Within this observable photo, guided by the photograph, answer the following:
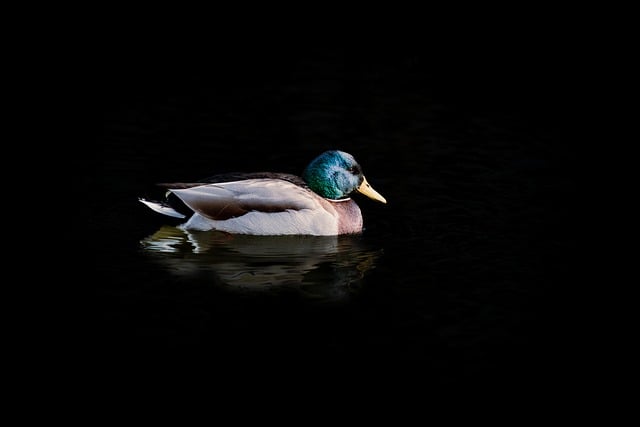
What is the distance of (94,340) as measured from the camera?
770 cm

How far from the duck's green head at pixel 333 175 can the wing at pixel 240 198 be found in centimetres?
33

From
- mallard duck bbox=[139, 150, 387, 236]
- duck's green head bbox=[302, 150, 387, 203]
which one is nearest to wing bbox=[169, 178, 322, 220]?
mallard duck bbox=[139, 150, 387, 236]

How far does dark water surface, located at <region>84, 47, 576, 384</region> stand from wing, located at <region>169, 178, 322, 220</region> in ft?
0.87

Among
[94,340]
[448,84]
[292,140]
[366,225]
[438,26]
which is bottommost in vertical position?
[94,340]

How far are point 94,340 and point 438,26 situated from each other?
60.2ft

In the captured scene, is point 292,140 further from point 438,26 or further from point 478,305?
point 438,26

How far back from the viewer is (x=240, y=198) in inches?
412

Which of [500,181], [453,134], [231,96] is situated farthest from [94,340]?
[231,96]

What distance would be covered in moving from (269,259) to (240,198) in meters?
0.94

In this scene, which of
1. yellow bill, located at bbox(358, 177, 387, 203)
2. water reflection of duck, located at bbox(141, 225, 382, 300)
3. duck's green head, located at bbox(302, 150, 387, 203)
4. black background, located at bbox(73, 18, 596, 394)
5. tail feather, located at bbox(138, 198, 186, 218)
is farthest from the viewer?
yellow bill, located at bbox(358, 177, 387, 203)

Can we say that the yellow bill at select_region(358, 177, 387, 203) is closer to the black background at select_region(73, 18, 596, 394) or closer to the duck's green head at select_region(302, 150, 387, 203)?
the duck's green head at select_region(302, 150, 387, 203)

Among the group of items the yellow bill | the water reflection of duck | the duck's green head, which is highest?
the duck's green head

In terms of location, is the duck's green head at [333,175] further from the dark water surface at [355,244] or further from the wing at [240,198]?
the dark water surface at [355,244]

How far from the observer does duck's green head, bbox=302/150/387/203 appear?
1080 centimetres
